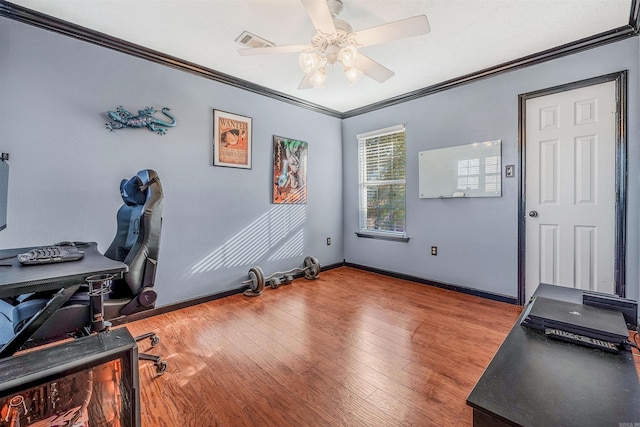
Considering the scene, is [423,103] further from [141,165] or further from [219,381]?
[219,381]

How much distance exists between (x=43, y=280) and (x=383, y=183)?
366 cm

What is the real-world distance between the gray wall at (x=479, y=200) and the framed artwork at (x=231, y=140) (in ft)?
6.25

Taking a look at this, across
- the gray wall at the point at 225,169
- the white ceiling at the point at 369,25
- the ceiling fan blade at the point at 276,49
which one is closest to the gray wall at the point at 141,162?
the gray wall at the point at 225,169

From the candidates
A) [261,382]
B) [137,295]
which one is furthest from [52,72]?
[261,382]

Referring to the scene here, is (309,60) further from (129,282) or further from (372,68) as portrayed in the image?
(129,282)

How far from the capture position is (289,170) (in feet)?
12.4

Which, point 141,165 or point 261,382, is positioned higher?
point 141,165

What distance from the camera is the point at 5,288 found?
40.3 inches

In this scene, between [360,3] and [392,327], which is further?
[392,327]

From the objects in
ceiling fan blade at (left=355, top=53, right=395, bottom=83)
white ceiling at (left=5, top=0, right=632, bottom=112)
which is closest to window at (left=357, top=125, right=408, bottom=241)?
white ceiling at (left=5, top=0, right=632, bottom=112)

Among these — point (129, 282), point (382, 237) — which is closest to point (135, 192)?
point (129, 282)

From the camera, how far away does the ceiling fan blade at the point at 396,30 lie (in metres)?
1.61

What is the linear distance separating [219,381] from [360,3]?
2.68 metres

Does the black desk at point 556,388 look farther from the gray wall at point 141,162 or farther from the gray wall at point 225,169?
the gray wall at point 141,162
